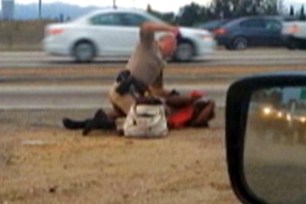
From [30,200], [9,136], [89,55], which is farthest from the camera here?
[89,55]

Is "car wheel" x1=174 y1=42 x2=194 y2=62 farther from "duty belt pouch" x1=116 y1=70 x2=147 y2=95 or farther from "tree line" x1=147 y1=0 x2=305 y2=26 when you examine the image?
"tree line" x1=147 y1=0 x2=305 y2=26

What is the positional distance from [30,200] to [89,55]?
2198 centimetres

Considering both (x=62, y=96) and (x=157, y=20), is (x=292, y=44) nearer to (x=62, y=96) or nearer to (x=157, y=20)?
(x=157, y=20)

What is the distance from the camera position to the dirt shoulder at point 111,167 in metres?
8.54

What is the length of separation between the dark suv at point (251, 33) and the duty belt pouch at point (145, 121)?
103 feet

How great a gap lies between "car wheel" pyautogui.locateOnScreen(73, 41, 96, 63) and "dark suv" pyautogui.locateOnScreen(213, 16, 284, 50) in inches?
581

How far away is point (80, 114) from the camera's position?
1670 centimetres

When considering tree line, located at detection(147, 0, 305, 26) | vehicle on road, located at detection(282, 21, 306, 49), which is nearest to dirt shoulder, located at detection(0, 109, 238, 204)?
vehicle on road, located at detection(282, 21, 306, 49)

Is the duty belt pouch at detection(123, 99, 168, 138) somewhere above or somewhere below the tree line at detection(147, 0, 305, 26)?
above

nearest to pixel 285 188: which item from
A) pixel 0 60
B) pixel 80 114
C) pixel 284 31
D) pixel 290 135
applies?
pixel 290 135

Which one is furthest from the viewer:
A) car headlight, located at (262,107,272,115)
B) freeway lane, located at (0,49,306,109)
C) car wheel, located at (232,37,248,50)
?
car wheel, located at (232,37,248,50)

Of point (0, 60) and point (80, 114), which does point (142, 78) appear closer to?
point (80, 114)

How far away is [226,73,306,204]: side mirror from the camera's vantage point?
3.03 metres

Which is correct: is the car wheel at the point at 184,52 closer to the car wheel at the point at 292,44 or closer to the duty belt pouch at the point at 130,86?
the car wheel at the point at 292,44
